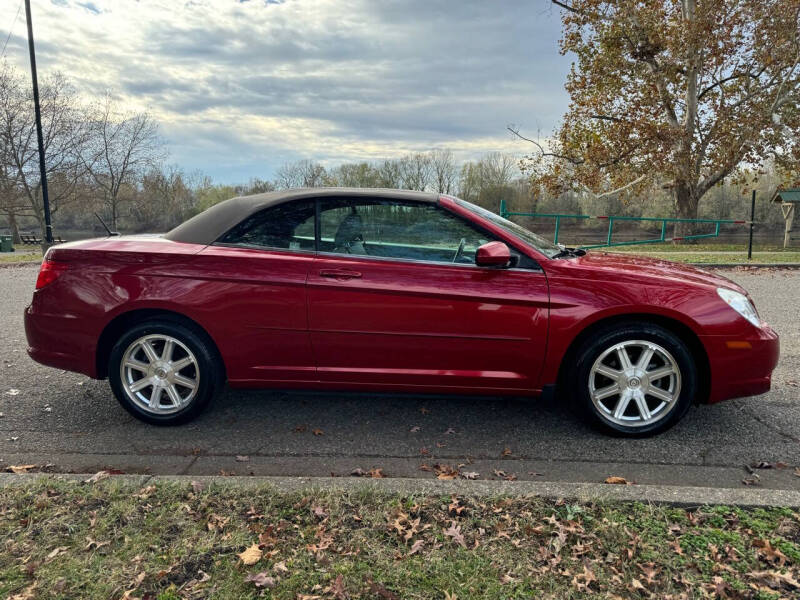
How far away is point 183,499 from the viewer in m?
2.67

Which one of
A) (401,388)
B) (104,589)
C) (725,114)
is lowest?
(104,589)

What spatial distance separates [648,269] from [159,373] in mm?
3378

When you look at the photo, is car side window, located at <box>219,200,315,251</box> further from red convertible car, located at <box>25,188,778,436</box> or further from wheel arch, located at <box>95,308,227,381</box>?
wheel arch, located at <box>95,308,227,381</box>

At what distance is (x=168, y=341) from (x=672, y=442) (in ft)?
11.0

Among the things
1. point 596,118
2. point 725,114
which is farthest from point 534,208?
point 725,114

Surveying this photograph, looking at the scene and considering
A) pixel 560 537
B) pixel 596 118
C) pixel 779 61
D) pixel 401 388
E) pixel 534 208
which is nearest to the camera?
pixel 560 537

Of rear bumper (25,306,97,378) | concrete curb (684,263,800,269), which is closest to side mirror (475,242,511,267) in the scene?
rear bumper (25,306,97,378)

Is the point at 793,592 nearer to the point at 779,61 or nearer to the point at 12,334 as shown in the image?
the point at 12,334

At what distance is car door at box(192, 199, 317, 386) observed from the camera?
353cm

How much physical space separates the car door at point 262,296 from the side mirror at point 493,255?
1.10 m

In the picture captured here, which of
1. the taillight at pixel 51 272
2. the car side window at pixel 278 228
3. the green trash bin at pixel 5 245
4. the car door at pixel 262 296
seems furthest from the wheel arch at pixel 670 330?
the green trash bin at pixel 5 245

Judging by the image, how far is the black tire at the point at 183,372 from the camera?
3641 millimetres

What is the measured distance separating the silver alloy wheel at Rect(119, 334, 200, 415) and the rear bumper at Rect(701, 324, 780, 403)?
10.9 ft

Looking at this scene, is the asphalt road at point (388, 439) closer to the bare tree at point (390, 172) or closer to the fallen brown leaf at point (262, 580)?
the fallen brown leaf at point (262, 580)
